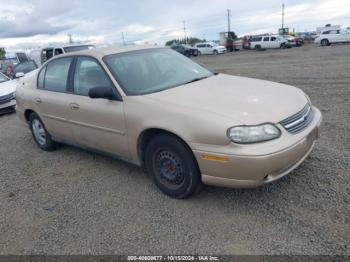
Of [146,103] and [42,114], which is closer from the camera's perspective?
[146,103]

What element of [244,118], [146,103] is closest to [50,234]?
[146,103]

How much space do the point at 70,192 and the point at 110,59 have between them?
171 cm

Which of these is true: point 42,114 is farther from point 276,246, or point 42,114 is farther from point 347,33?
point 347,33

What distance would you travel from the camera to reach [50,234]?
3078mm

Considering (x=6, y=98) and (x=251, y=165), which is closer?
(x=251, y=165)

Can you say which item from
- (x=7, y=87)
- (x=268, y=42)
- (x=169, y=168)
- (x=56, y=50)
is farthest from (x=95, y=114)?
(x=268, y=42)

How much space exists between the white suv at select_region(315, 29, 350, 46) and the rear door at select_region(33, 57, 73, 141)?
3495 cm

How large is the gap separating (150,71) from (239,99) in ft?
4.26

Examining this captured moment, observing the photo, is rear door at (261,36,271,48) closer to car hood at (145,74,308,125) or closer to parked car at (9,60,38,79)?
parked car at (9,60,38,79)

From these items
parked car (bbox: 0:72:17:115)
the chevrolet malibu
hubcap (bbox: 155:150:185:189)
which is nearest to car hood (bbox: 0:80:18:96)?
parked car (bbox: 0:72:17:115)

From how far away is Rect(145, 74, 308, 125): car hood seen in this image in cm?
296

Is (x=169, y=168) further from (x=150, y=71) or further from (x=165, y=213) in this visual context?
(x=150, y=71)

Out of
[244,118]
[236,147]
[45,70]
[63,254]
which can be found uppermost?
[45,70]

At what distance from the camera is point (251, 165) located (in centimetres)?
278
